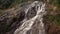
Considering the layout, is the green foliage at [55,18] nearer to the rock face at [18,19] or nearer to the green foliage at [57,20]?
the green foliage at [57,20]

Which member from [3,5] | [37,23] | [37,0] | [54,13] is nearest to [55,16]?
[54,13]

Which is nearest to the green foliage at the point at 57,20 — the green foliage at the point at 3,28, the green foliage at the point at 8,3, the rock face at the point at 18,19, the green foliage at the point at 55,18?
the green foliage at the point at 55,18

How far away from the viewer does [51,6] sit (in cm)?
1515

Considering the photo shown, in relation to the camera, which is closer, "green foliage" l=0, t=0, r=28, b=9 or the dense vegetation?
the dense vegetation

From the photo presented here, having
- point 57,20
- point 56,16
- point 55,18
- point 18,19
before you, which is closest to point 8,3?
point 18,19

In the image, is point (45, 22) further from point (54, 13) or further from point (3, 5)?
A: point (3, 5)

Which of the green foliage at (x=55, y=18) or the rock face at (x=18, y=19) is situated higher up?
the green foliage at (x=55, y=18)

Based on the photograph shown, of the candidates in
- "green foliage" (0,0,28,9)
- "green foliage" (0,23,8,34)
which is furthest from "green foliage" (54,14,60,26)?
"green foliage" (0,0,28,9)

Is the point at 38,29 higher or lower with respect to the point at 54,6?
lower

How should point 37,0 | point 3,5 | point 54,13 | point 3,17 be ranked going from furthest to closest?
1. point 3,5
2. point 37,0
3. point 3,17
4. point 54,13

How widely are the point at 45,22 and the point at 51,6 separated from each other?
252 cm

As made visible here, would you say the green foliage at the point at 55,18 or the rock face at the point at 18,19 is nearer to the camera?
the green foliage at the point at 55,18

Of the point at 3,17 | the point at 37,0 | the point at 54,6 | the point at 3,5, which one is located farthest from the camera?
the point at 3,5

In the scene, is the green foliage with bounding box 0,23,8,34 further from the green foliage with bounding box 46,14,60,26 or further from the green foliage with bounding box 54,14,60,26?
the green foliage with bounding box 54,14,60,26
